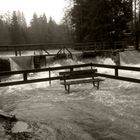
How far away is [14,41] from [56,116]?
4763 centimetres

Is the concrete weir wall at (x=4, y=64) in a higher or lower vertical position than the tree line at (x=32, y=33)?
lower

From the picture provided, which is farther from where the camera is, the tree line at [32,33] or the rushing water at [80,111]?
the tree line at [32,33]

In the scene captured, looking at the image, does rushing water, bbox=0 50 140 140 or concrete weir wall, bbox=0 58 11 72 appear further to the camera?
concrete weir wall, bbox=0 58 11 72

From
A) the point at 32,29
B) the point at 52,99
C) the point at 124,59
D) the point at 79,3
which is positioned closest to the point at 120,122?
the point at 52,99

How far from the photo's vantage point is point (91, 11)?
1165 inches

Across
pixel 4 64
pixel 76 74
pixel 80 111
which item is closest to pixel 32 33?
pixel 4 64

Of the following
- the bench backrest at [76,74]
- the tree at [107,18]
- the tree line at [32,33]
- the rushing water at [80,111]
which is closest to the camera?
the rushing water at [80,111]

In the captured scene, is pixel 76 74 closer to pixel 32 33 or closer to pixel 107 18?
pixel 107 18

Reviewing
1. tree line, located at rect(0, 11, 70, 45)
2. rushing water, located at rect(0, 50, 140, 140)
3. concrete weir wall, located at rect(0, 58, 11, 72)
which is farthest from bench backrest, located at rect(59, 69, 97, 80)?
tree line, located at rect(0, 11, 70, 45)

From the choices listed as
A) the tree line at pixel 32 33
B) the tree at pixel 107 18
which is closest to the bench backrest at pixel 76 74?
the tree at pixel 107 18

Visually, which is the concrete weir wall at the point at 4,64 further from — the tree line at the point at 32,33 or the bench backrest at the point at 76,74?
the tree line at the point at 32,33

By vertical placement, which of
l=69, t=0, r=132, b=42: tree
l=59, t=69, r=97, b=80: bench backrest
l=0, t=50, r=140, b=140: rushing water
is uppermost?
l=69, t=0, r=132, b=42: tree

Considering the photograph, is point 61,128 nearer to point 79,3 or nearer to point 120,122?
point 120,122

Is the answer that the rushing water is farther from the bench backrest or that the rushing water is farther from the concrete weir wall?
the concrete weir wall
